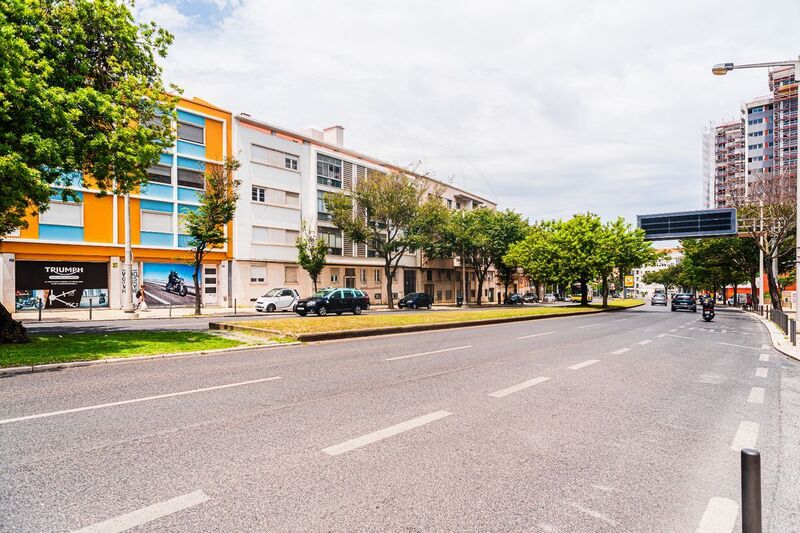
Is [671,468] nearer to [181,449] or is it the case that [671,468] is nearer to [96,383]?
[181,449]

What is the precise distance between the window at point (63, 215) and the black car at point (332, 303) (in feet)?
54.9

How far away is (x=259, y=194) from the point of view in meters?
40.2

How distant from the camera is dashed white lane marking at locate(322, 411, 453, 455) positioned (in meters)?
4.61

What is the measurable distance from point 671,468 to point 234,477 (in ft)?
12.9

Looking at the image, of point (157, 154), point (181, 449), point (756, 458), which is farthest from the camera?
point (157, 154)

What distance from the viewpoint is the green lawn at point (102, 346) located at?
9617 mm

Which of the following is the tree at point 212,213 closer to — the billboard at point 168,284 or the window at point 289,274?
the billboard at point 168,284

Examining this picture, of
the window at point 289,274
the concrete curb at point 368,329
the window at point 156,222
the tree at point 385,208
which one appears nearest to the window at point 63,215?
the window at point 156,222

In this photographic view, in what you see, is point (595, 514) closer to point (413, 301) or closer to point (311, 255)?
point (311, 255)

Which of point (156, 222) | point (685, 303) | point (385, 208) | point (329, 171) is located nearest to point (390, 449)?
point (156, 222)

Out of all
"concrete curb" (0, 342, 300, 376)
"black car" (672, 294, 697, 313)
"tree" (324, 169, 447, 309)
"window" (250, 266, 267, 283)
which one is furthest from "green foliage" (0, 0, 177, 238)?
"black car" (672, 294, 697, 313)

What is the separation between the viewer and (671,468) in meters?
4.34

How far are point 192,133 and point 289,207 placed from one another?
32.3 feet

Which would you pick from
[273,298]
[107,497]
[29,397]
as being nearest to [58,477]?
[107,497]
